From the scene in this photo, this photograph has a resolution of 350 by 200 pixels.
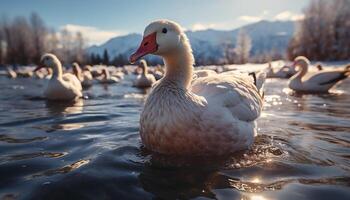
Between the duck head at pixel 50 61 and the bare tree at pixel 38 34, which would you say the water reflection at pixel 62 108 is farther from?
the bare tree at pixel 38 34

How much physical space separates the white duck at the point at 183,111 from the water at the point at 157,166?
200 millimetres

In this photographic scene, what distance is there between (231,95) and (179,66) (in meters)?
0.85

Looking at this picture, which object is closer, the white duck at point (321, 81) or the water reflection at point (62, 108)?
the water reflection at point (62, 108)

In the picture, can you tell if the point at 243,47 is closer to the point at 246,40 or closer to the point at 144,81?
the point at 246,40

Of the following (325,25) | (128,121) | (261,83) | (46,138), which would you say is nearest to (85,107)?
(128,121)

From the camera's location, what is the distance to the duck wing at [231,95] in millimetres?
4660

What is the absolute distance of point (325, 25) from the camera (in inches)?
2213

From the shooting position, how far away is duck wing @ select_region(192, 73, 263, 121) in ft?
15.3

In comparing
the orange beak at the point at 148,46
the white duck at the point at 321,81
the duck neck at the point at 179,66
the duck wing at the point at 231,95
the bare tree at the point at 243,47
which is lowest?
the white duck at the point at 321,81

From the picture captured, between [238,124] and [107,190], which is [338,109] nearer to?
[238,124]

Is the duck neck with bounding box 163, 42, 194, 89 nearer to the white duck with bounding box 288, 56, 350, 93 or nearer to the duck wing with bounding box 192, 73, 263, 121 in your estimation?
the duck wing with bounding box 192, 73, 263, 121

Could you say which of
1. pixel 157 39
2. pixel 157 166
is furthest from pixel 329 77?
pixel 157 166

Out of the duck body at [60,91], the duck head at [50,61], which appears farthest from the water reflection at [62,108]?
the duck head at [50,61]

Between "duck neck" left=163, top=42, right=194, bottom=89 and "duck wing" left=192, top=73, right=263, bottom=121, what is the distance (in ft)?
1.26
